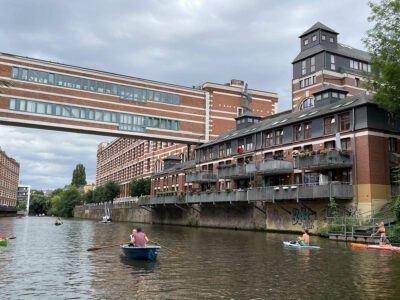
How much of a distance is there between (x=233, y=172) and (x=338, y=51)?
29151mm

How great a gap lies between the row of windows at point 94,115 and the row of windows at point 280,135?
821 centimetres

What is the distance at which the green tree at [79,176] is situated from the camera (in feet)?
574

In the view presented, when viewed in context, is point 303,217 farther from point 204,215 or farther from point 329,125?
point 204,215

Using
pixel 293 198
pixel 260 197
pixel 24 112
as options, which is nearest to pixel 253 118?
pixel 260 197

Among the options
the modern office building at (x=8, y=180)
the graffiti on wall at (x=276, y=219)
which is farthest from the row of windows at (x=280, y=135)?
the modern office building at (x=8, y=180)

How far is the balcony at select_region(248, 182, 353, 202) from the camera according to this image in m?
36.0

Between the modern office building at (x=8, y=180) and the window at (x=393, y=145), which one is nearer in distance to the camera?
the window at (x=393, y=145)

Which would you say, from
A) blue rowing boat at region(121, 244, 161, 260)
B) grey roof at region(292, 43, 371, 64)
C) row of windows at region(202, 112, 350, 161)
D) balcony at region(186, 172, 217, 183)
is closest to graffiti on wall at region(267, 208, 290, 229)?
row of windows at region(202, 112, 350, 161)

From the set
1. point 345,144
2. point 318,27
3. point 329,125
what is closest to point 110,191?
point 318,27

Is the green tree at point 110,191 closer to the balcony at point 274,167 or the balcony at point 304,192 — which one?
the balcony at point 304,192

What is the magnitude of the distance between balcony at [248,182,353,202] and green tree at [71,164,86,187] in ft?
464

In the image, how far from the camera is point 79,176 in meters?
175

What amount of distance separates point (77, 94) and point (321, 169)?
3413 centimetres

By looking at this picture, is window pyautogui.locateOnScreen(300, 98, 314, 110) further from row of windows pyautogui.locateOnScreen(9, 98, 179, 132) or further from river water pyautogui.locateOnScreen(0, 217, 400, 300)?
river water pyautogui.locateOnScreen(0, 217, 400, 300)
